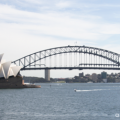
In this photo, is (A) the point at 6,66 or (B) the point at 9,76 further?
(B) the point at 9,76

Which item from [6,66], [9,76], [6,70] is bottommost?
[9,76]

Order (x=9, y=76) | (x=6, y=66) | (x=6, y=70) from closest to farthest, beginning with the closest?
(x=6, y=66), (x=6, y=70), (x=9, y=76)

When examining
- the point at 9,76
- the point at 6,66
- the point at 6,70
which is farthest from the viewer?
the point at 9,76

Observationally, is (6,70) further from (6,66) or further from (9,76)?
(9,76)

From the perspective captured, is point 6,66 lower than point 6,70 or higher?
higher

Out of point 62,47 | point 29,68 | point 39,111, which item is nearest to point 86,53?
point 62,47

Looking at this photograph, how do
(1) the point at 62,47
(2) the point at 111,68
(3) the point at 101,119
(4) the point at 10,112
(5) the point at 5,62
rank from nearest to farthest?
(3) the point at 101,119 < (4) the point at 10,112 < (5) the point at 5,62 < (2) the point at 111,68 < (1) the point at 62,47

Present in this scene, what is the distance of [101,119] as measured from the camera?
29125 millimetres

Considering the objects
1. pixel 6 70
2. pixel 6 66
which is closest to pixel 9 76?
pixel 6 70

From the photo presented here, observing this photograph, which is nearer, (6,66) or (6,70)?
(6,66)

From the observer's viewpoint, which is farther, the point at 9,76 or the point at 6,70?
the point at 9,76

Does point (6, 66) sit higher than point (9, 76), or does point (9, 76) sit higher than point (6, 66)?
point (6, 66)

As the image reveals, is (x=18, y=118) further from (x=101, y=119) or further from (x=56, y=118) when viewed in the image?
(x=101, y=119)

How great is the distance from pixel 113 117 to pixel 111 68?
8142 centimetres
